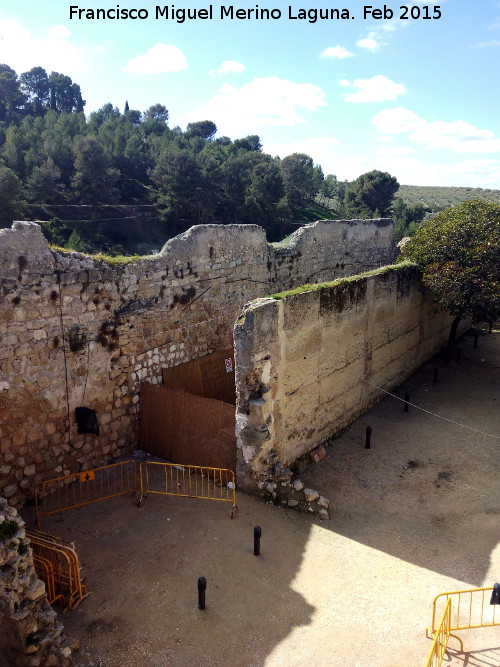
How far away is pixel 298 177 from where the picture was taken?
54562 mm

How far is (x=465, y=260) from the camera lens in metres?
14.2

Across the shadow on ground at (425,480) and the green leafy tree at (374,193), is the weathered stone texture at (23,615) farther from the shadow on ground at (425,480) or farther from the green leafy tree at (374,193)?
the green leafy tree at (374,193)

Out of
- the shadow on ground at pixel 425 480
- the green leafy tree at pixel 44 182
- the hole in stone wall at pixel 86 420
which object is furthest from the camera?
the green leafy tree at pixel 44 182

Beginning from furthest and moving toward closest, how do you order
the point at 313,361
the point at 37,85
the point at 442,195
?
1. the point at 442,195
2. the point at 37,85
3. the point at 313,361

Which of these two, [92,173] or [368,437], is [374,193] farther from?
[368,437]

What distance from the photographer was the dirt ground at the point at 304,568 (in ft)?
19.9

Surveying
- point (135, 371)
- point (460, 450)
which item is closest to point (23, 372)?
point (135, 371)

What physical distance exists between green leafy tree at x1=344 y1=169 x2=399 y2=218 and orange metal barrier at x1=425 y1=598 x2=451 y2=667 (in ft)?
162

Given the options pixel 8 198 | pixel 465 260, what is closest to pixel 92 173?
pixel 8 198

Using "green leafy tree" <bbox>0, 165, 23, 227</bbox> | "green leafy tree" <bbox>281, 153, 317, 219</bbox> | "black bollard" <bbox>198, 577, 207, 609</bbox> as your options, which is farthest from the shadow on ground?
"green leafy tree" <bbox>281, 153, 317, 219</bbox>

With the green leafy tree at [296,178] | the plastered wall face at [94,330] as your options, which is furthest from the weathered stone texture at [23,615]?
the green leafy tree at [296,178]

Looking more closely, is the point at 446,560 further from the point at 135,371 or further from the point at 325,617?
the point at 135,371

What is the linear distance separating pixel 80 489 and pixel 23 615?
12.0 ft

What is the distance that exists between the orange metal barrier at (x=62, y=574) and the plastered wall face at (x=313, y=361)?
10.9ft
